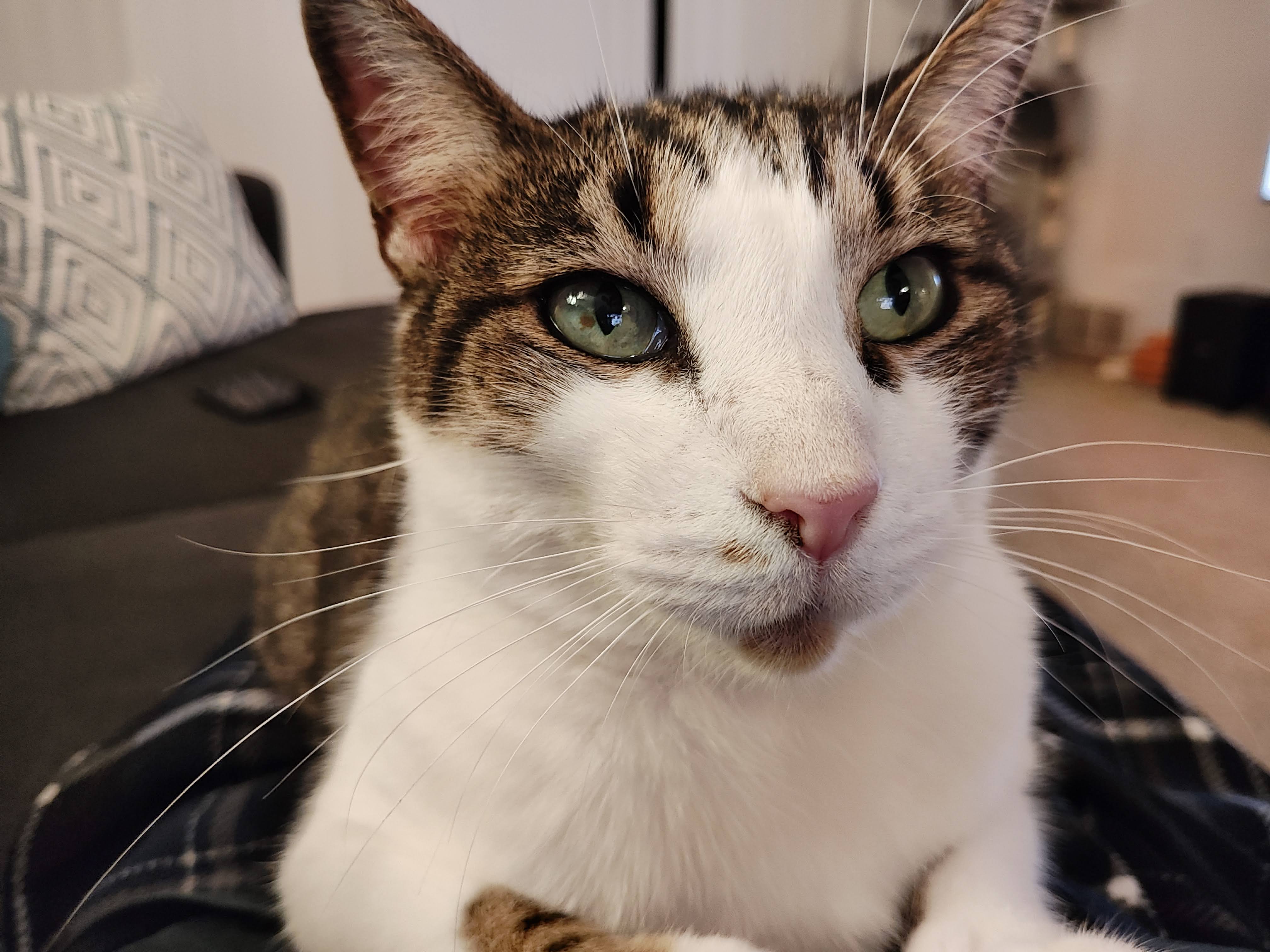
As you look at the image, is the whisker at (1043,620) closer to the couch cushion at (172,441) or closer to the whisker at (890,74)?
the whisker at (890,74)

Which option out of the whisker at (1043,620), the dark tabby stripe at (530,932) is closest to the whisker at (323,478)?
the dark tabby stripe at (530,932)

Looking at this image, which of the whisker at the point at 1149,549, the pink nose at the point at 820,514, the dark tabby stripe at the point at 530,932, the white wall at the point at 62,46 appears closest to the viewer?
the pink nose at the point at 820,514

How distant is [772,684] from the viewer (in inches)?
19.0

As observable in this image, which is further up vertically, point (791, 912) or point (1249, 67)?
point (1249, 67)

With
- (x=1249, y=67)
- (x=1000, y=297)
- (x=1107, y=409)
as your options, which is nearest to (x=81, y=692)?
(x=1000, y=297)

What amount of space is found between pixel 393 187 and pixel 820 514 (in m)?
0.44

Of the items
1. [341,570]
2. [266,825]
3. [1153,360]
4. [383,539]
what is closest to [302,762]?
[266,825]

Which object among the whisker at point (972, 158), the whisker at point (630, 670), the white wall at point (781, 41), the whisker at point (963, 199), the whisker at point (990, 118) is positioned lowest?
the whisker at point (630, 670)

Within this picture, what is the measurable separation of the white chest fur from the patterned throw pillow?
490mm

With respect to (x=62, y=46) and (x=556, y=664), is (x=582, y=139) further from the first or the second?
(x=62, y=46)

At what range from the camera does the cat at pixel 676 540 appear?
446 mm

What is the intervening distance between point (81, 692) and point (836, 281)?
0.75m

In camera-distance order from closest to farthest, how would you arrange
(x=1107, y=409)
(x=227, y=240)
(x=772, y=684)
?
1. (x=772, y=684)
2. (x=1107, y=409)
3. (x=227, y=240)

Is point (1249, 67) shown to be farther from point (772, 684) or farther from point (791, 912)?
point (791, 912)
